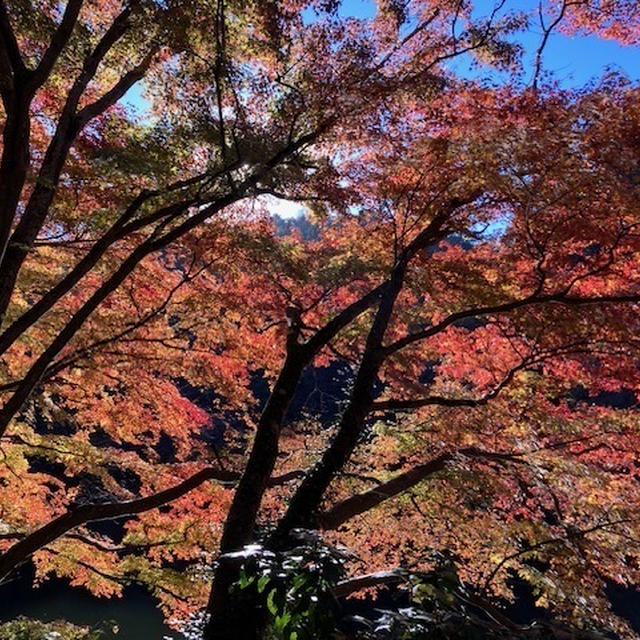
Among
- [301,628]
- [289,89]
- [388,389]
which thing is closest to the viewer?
[301,628]

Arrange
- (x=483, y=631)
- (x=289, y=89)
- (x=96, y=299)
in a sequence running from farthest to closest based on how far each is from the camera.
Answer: (x=289, y=89)
(x=96, y=299)
(x=483, y=631)

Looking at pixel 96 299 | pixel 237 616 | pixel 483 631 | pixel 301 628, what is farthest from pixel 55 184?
pixel 483 631

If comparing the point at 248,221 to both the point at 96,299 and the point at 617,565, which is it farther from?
the point at 617,565

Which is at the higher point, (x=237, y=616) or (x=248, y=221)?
(x=248, y=221)

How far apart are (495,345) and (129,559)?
5907 mm

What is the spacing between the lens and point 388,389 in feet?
27.5

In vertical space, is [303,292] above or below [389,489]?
above

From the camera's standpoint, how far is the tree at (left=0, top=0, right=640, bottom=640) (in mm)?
4445

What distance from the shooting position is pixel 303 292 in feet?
26.3

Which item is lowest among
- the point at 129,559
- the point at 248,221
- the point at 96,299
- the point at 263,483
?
the point at 129,559

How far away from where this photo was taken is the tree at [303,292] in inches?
175

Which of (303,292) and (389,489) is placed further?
(303,292)

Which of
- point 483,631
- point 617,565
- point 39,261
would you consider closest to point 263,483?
point 483,631

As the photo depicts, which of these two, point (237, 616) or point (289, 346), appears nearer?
point (237, 616)
